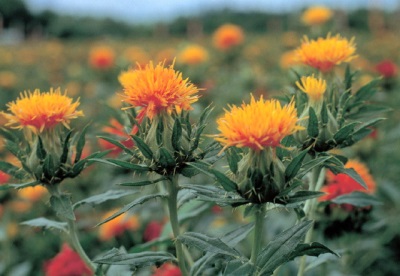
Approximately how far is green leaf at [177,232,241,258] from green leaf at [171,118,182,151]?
216 millimetres

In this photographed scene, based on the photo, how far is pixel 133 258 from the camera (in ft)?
4.57

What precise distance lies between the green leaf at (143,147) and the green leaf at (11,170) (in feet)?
1.51

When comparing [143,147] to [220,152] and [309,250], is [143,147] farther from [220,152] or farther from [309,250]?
[309,250]

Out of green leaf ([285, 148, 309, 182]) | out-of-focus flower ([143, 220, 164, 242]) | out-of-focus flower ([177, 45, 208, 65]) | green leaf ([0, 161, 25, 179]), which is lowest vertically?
out-of-focus flower ([143, 220, 164, 242])

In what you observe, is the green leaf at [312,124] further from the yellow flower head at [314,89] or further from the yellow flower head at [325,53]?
the yellow flower head at [325,53]

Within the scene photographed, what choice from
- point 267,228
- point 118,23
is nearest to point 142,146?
point 267,228

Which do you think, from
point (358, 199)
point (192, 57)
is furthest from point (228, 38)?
point (358, 199)

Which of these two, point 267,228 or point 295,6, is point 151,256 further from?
point 295,6

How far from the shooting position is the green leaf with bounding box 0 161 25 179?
160cm

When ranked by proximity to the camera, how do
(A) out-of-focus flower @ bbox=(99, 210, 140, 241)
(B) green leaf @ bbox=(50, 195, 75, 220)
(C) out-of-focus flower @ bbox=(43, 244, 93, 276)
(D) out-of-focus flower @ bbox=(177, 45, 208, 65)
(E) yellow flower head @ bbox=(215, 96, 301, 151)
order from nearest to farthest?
(E) yellow flower head @ bbox=(215, 96, 301, 151) → (B) green leaf @ bbox=(50, 195, 75, 220) → (C) out-of-focus flower @ bbox=(43, 244, 93, 276) → (A) out-of-focus flower @ bbox=(99, 210, 140, 241) → (D) out-of-focus flower @ bbox=(177, 45, 208, 65)

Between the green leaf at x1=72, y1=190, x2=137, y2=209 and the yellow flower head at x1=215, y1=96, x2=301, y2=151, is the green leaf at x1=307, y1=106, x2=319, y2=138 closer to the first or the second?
the yellow flower head at x1=215, y1=96, x2=301, y2=151

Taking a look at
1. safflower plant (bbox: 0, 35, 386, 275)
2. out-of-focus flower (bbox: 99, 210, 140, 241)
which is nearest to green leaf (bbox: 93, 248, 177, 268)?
safflower plant (bbox: 0, 35, 386, 275)

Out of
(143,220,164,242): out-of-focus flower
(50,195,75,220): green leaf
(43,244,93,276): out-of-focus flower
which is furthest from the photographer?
(143,220,164,242): out-of-focus flower

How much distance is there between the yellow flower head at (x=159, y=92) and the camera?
1332 mm
